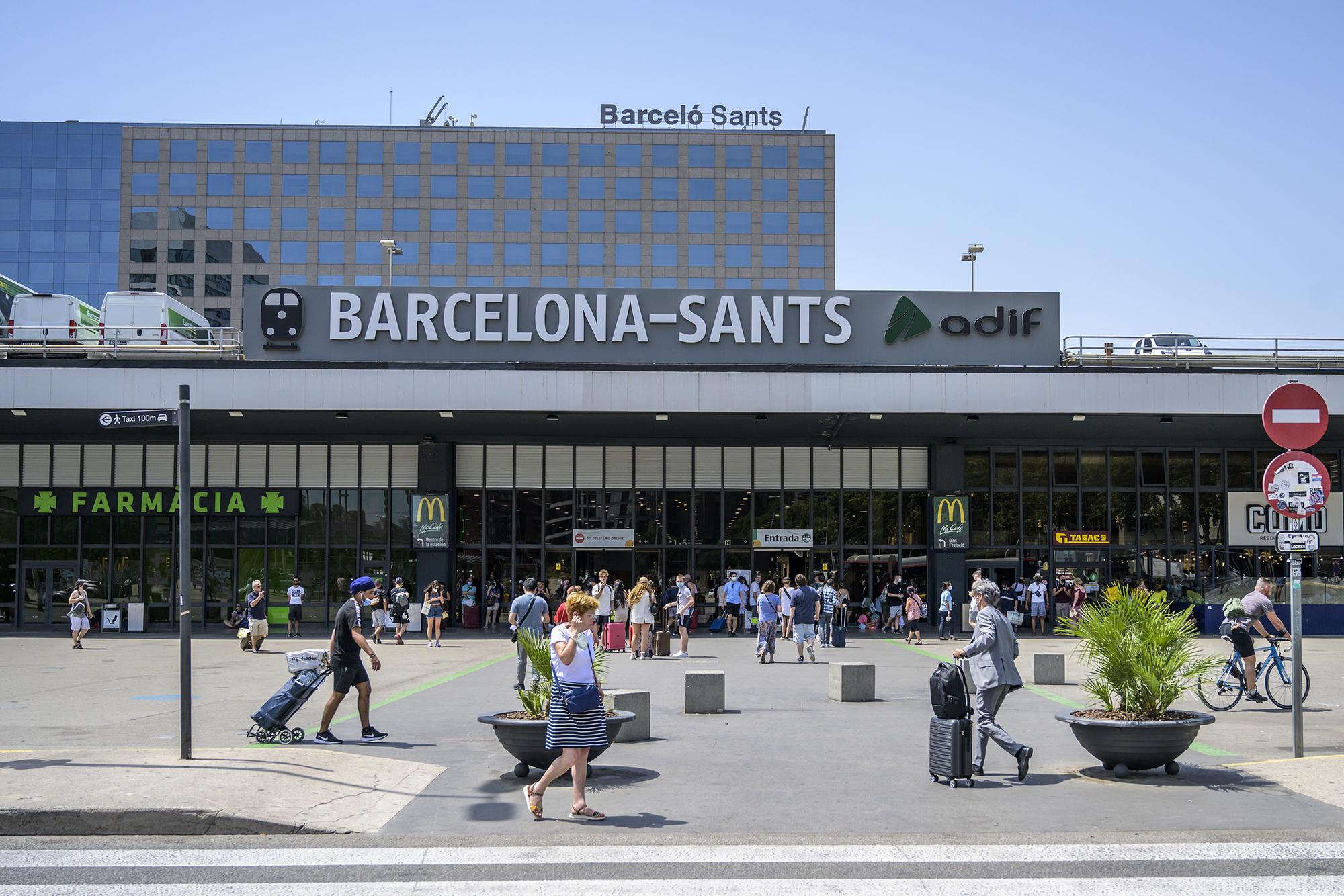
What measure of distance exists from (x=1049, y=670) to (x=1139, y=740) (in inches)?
338

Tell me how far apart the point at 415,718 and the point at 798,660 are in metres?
10.9

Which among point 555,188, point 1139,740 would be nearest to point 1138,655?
point 1139,740

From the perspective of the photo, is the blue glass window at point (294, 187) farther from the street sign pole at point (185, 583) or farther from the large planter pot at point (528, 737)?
the large planter pot at point (528, 737)

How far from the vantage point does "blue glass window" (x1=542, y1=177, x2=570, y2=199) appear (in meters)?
79.5

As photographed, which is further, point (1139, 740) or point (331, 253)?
point (331, 253)

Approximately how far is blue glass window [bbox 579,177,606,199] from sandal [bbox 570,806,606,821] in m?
73.3

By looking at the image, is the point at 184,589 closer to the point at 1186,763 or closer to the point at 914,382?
the point at 1186,763

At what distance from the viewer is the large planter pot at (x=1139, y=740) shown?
10195 millimetres

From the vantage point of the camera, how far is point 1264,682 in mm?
16141

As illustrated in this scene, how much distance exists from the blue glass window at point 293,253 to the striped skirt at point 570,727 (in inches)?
2939

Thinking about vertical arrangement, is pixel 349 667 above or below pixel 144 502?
below

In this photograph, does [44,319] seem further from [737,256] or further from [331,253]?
[737,256]

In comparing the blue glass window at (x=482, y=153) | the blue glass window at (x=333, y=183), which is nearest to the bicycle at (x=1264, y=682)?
the blue glass window at (x=482, y=153)

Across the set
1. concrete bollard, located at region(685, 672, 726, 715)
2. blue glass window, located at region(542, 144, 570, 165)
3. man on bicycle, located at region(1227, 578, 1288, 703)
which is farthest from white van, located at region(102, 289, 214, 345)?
blue glass window, located at region(542, 144, 570, 165)
